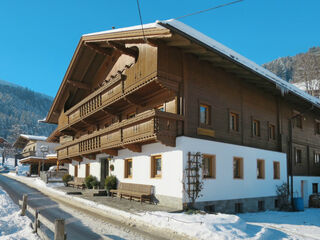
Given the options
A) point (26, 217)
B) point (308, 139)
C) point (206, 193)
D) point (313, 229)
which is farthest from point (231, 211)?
point (308, 139)

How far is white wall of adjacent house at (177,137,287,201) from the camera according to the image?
14480 mm

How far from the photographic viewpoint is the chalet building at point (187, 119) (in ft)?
45.7

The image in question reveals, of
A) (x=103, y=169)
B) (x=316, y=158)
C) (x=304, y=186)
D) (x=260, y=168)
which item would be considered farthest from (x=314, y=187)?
(x=103, y=169)

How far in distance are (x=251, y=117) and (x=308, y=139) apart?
919 cm

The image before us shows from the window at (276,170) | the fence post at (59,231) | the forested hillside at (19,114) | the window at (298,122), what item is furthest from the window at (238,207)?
the forested hillside at (19,114)

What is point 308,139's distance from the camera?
2477 centimetres

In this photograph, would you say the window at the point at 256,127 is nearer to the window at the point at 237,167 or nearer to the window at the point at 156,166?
the window at the point at 237,167

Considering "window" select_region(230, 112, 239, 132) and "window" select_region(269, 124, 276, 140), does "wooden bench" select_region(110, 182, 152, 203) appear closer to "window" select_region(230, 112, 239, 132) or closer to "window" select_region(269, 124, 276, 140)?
"window" select_region(230, 112, 239, 132)

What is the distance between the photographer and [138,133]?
48.8 ft

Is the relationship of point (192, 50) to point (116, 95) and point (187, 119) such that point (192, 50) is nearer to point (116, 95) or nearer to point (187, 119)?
point (187, 119)

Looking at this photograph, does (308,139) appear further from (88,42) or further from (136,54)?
(88,42)

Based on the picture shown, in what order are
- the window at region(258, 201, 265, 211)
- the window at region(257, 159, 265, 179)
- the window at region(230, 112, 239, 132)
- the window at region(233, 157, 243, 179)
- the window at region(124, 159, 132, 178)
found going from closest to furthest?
1. the window at region(233, 157, 243, 179)
2. the window at region(230, 112, 239, 132)
3. the window at region(124, 159, 132, 178)
4. the window at region(258, 201, 265, 211)
5. the window at region(257, 159, 265, 179)

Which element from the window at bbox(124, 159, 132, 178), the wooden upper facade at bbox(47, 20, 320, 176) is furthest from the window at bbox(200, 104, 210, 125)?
the window at bbox(124, 159, 132, 178)

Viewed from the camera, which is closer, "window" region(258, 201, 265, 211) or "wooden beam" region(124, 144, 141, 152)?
"wooden beam" region(124, 144, 141, 152)
